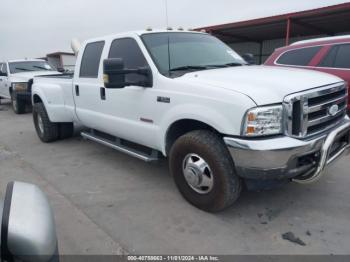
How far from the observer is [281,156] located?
8.61 ft

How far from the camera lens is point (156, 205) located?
3529mm

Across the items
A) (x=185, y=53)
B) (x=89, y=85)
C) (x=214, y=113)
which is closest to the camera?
(x=214, y=113)

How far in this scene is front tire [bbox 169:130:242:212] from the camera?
2.94 metres

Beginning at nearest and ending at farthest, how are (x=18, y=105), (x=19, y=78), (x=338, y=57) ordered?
(x=338, y=57), (x=19, y=78), (x=18, y=105)

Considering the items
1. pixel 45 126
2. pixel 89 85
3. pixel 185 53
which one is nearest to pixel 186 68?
pixel 185 53

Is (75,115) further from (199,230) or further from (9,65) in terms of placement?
(9,65)

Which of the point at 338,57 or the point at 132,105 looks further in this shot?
the point at 338,57

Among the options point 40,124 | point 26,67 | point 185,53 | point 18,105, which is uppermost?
point 185,53

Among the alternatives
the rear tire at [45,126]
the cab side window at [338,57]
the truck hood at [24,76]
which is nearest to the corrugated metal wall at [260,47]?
the truck hood at [24,76]

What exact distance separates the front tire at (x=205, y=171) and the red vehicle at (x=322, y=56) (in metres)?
3.46

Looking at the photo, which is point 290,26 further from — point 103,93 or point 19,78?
point 103,93

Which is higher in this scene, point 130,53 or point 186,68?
point 130,53

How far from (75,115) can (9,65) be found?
8066 mm

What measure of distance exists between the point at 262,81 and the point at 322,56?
334cm
